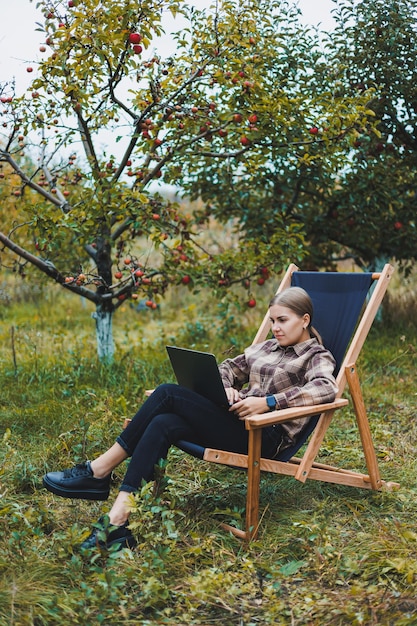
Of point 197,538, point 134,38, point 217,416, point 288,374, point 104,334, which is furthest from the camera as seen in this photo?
point 104,334

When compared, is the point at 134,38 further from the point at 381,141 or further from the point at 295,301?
the point at 381,141

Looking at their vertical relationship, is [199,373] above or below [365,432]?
above

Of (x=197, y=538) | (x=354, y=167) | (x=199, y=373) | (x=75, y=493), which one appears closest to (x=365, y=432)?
(x=199, y=373)

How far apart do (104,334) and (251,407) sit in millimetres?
2577

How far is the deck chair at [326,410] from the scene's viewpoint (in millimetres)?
2963

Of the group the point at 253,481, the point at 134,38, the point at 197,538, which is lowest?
the point at 197,538

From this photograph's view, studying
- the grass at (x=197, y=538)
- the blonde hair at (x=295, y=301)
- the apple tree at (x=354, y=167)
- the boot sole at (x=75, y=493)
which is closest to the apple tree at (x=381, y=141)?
the apple tree at (x=354, y=167)

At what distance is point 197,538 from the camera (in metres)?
2.85

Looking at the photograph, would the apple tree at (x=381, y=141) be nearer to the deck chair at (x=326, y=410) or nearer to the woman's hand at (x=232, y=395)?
the deck chair at (x=326, y=410)

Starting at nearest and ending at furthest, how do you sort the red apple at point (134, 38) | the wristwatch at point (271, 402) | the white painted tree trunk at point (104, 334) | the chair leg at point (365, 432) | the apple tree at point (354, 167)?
the wristwatch at point (271, 402)
the chair leg at point (365, 432)
the red apple at point (134, 38)
the white painted tree trunk at point (104, 334)
the apple tree at point (354, 167)

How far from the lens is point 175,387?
123 inches

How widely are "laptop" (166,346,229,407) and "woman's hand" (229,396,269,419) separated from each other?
2.3 inches

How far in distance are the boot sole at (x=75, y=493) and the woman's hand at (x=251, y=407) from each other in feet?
2.26

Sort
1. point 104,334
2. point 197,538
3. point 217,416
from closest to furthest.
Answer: point 197,538
point 217,416
point 104,334
